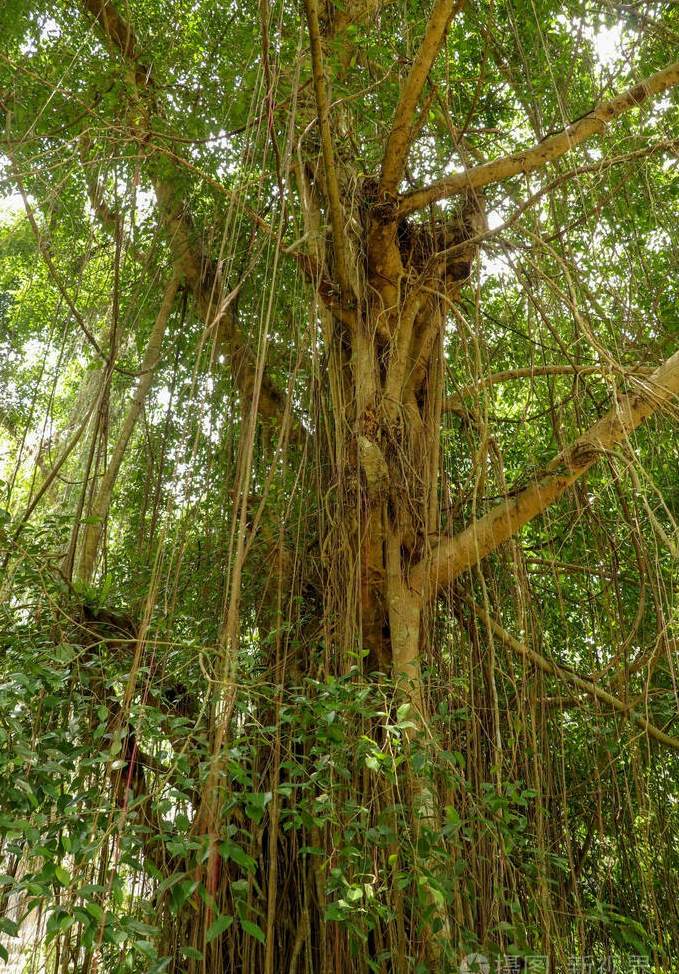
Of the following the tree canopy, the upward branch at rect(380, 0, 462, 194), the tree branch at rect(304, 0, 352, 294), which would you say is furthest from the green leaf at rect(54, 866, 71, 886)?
the upward branch at rect(380, 0, 462, 194)

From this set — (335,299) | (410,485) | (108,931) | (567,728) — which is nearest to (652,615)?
(567,728)

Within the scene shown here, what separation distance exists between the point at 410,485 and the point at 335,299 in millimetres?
640

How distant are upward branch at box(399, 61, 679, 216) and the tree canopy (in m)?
0.01

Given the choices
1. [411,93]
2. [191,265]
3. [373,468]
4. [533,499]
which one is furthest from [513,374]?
[191,265]

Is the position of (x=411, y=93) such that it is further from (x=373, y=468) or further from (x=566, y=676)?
(x=566, y=676)

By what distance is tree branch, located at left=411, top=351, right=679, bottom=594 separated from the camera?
204 cm

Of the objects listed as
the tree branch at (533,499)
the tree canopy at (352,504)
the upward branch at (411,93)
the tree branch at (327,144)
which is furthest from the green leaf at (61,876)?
the upward branch at (411,93)

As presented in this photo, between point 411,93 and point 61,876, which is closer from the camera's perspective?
point 61,876

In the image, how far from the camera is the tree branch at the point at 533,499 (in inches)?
80.2

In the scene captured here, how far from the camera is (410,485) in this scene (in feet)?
7.35

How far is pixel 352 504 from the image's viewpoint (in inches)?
84.9

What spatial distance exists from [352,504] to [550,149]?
112cm

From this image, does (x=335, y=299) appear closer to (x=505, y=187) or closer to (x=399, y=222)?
(x=399, y=222)

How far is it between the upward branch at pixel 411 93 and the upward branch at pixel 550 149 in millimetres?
104
